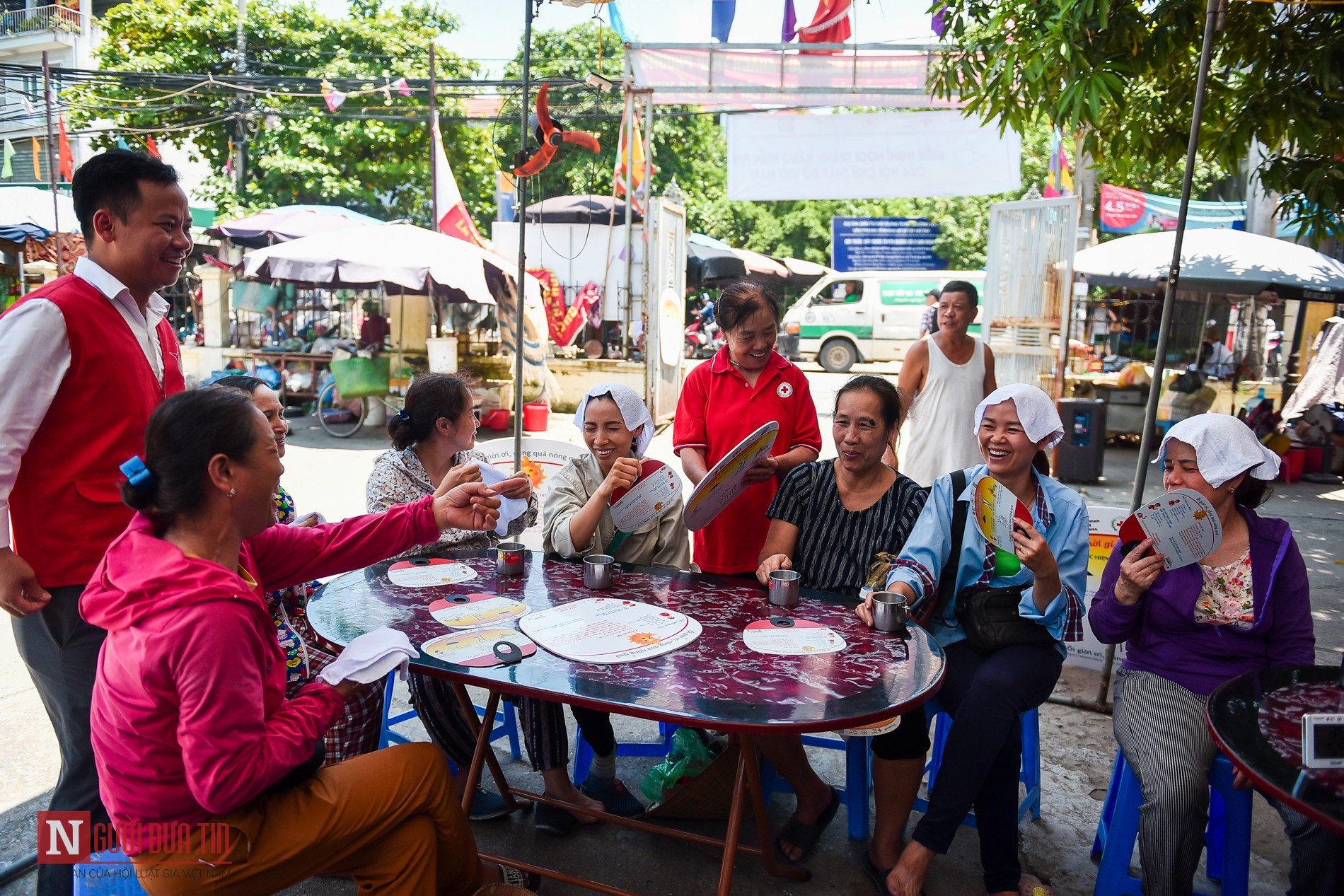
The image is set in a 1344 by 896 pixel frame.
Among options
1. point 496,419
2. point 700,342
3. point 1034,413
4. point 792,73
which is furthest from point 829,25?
point 700,342

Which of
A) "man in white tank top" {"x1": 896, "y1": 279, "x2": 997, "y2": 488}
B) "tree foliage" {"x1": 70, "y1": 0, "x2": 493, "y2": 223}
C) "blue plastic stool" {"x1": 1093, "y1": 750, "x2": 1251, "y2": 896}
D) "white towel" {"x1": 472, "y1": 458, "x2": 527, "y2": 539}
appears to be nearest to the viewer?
"blue plastic stool" {"x1": 1093, "y1": 750, "x2": 1251, "y2": 896}

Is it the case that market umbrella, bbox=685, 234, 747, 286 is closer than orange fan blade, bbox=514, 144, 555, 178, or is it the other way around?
orange fan blade, bbox=514, 144, 555, 178

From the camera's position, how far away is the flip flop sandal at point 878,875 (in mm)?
2363

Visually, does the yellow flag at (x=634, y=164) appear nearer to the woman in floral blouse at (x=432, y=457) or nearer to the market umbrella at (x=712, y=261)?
the woman in floral blouse at (x=432, y=457)

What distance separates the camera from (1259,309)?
1255 centimetres

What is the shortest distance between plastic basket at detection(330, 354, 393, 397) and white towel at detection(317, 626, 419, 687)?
8.76 m

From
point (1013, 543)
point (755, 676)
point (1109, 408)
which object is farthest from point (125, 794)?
point (1109, 408)

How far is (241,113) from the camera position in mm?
16312

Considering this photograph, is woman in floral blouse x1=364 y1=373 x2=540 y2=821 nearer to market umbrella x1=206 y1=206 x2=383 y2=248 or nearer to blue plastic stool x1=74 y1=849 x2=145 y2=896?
blue plastic stool x1=74 y1=849 x2=145 y2=896

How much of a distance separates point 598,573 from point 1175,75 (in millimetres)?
3719

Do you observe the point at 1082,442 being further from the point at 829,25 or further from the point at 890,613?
the point at 890,613

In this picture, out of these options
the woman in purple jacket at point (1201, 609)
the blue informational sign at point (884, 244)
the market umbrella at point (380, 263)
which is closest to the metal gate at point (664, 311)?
the market umbrella at point (380, 263)

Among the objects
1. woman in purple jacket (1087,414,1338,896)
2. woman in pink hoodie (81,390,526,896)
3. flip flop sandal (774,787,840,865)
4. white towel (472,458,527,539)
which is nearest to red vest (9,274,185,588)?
woman in pink hoodie (81,390,526,896)

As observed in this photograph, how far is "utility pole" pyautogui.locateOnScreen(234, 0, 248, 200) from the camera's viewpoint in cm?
1648
